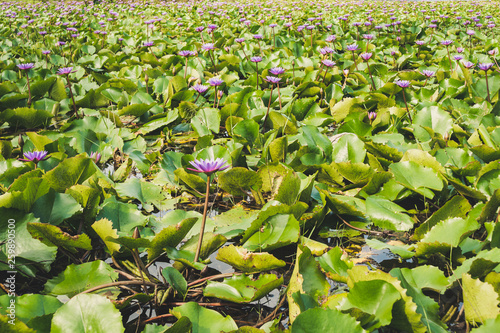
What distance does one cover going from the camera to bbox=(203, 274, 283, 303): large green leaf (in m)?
0.98

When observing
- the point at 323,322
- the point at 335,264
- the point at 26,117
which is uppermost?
the point at 323,322

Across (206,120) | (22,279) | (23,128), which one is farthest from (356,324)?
(23,128)

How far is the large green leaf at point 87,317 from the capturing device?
819 millimetres

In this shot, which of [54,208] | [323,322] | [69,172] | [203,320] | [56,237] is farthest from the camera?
[69,172]

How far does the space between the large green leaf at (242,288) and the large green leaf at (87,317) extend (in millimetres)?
249

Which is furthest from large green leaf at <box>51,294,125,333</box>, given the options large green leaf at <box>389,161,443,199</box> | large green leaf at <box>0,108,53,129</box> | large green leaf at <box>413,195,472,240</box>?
large green leaf at <box>0,108,53,129</box>

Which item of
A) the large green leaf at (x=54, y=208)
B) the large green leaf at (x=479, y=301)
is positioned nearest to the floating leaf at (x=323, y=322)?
the large green leaf at (x=479, y=301)

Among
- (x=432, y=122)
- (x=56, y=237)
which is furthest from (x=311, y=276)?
(x=432, y=122)

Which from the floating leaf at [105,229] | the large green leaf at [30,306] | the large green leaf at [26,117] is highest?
the floating leaf at [105,229]

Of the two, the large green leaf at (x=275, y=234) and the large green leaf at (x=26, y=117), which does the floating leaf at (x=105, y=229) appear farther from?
the large green leaf at (x=26, y=117)

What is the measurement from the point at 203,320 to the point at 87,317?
25 centimetres

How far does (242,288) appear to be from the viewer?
104 cm

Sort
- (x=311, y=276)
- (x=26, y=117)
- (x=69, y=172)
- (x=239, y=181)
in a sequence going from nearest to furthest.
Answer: (x=311, y=276), (x=69, y=172), (x=239, y=181), (x=26, y=117)

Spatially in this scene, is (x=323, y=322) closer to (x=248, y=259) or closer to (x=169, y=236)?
(x=248, y=259)
